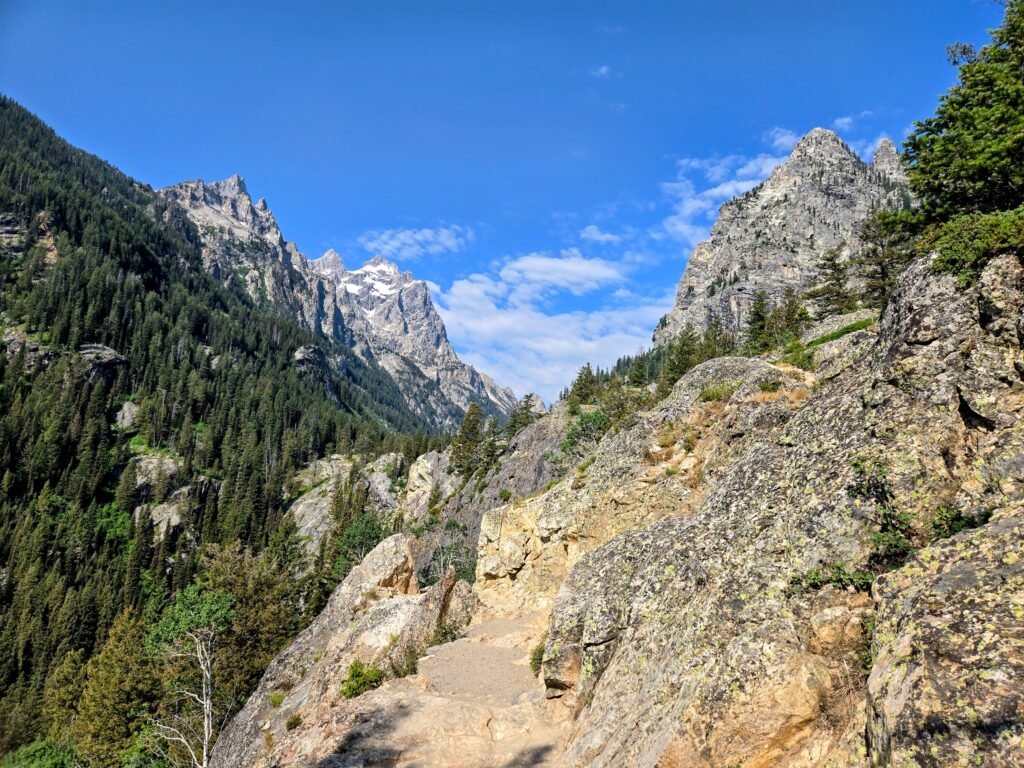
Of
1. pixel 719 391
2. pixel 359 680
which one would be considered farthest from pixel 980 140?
pixel 359 680

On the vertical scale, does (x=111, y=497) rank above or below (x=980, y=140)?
above

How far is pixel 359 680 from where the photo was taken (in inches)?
830

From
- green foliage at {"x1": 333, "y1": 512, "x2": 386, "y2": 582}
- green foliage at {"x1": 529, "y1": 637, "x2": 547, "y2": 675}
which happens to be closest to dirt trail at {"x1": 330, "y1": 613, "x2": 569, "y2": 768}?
green foliage at {"x1": 529, "y1": 637, "x2": 547, "y2": 675}

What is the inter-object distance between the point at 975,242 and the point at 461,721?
63.7 ft

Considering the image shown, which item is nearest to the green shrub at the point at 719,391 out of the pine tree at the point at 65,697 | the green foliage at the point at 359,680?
the green foliage at the point at 359,680

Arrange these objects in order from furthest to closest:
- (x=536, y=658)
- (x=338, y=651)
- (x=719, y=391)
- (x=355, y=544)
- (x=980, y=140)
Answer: (x=355, y=544) < (x=719, y=391) < (x=338, y=651) < (x=536, y=658) < (x=980, y=140)

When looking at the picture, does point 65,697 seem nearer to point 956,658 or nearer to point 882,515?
point 882,515

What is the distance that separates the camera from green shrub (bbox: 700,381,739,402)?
95.6ft

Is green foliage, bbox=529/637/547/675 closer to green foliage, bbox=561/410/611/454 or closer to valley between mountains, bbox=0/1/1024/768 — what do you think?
valley between mountains, bbox=0/1/1024/768

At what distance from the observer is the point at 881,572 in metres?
9.65

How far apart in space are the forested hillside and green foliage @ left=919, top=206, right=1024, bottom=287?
5273cm

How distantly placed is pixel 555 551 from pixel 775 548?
64.1 feet

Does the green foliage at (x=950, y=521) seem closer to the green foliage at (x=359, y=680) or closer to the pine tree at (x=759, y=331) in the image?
the green foliage at (x=359, y=680)

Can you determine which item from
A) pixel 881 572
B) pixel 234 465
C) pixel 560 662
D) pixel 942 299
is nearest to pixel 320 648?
pixel 560 662
